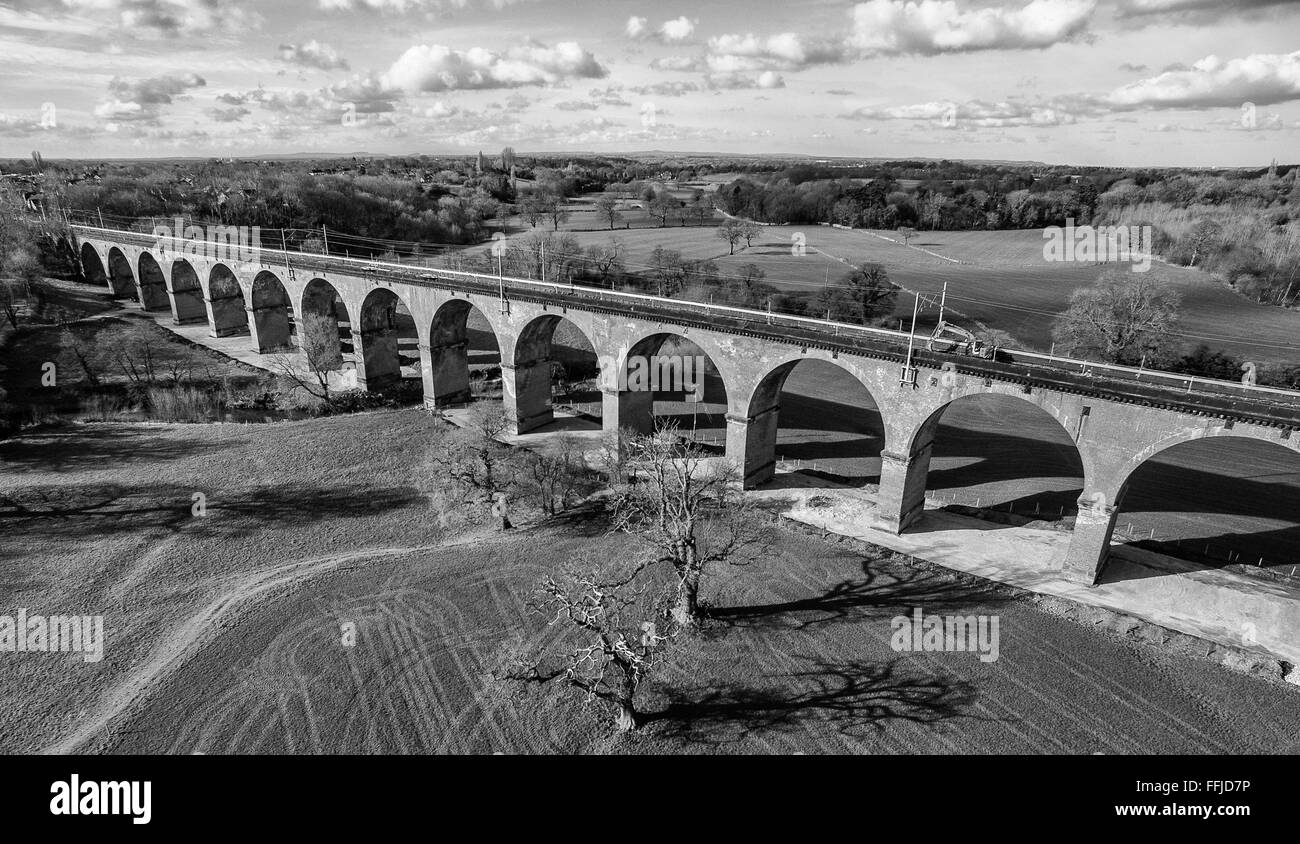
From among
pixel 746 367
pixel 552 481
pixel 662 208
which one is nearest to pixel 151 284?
pixel 552 481

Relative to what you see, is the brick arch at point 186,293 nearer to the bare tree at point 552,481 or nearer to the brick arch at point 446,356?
the brick arch at point 446,356

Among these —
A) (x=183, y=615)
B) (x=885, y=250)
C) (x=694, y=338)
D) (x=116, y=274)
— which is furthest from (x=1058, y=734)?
(x=116, y=274)

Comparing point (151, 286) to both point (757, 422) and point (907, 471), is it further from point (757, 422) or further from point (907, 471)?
point (907, 471)

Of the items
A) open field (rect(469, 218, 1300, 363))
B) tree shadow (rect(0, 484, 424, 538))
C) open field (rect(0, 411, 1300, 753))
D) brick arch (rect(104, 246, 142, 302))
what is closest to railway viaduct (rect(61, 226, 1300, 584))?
open field (rect(0, 411, 1300, 753))

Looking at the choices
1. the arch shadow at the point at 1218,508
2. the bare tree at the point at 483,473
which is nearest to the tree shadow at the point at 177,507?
the bare tree at the point at 483,473

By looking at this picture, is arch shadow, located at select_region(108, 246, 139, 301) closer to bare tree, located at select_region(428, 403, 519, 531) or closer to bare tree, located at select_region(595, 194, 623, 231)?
bare tree, located at select_region(428, 403, 519, 531)
